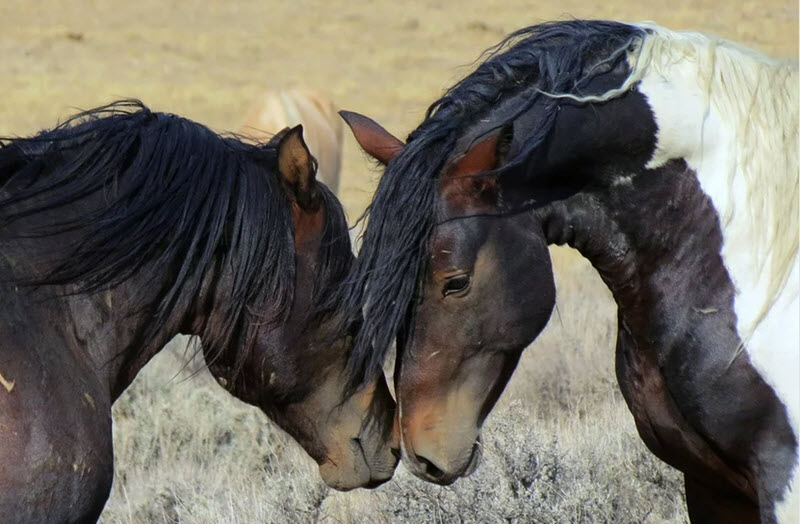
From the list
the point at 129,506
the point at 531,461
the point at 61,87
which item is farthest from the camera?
the point at 61,87

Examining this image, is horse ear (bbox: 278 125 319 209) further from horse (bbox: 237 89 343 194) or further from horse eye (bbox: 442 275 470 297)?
horse (bbox: 237 89 343 194)

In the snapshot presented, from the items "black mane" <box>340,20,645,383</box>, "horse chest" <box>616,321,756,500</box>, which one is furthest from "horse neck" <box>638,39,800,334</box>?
"horse chest" <box>616,321,756,500</box>

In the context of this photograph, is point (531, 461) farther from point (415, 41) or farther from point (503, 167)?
point (415, 41)

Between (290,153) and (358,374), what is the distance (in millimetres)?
606

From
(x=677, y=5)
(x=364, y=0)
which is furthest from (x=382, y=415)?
(x=364, y=0)

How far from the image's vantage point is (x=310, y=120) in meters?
10.8

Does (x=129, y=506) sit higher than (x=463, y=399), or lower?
lower

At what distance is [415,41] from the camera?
75.9 feet

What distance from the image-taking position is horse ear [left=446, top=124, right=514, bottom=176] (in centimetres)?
274

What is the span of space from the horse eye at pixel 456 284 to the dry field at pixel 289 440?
671mm

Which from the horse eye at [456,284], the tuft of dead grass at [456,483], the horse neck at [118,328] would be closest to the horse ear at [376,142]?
the horse eye at [456,284]

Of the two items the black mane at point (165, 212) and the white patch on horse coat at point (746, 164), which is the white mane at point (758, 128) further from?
the black mane at point (165, 212)

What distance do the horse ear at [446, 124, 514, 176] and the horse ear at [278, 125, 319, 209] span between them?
0.36 m

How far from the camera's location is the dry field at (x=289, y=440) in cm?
398
